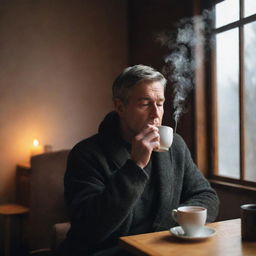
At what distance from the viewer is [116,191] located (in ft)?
4.68

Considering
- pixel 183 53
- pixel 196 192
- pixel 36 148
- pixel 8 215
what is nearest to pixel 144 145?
pixel 196 192

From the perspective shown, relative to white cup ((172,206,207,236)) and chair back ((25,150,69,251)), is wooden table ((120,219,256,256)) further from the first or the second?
chair back ((25,150,69,251))

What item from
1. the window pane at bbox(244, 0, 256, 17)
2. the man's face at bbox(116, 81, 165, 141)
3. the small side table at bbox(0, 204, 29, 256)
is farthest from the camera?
the small side table at bbox(0, 204, 29, 256)

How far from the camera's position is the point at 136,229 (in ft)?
5.45

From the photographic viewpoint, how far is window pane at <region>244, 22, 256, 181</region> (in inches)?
110

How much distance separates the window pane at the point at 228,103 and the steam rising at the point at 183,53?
199mm

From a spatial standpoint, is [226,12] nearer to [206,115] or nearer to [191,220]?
[206,115]

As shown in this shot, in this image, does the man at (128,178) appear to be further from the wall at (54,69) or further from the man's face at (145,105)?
the wall at (54,69)

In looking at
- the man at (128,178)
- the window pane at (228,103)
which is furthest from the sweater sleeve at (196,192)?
the window pane at (228,103)

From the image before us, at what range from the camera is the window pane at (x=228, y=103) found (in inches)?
118

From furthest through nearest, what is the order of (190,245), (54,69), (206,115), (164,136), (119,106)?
(54,69) → (206,115) → (119,106) → (164,136) → (190,245)

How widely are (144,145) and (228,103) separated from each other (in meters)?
1.80

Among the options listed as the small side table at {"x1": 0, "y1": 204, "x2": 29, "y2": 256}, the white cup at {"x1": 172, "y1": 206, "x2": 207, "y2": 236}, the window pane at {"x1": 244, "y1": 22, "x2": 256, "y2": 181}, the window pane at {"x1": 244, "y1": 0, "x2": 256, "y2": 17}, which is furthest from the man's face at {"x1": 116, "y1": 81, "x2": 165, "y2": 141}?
the small side table at {"x1": 0, "y1": 204, "x2": 29, "y2": 256}

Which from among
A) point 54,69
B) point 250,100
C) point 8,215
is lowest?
point 8,215
